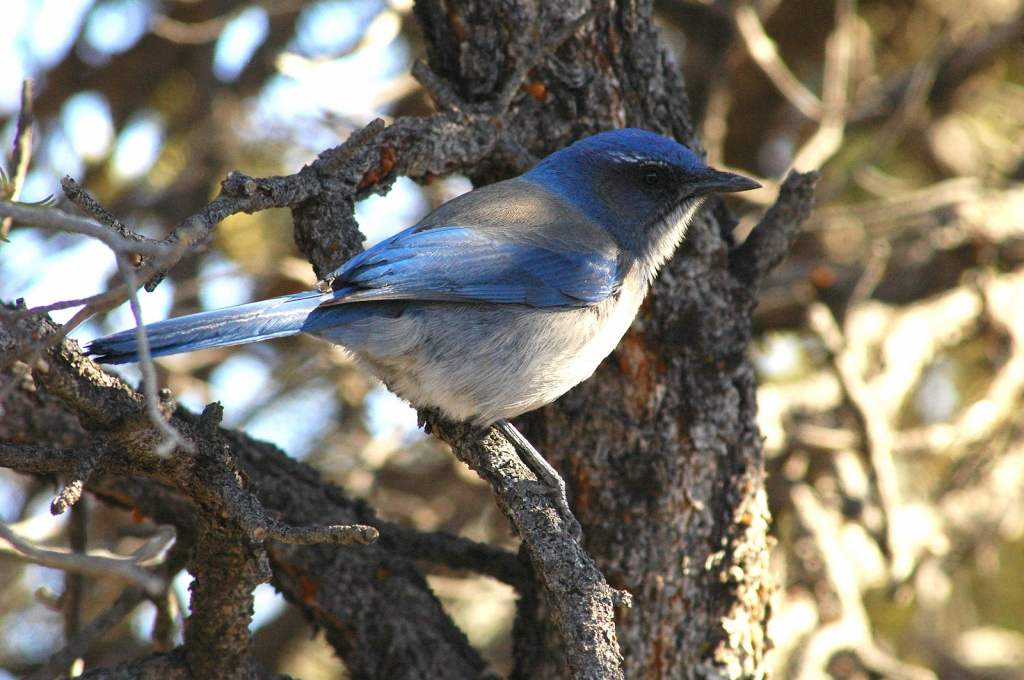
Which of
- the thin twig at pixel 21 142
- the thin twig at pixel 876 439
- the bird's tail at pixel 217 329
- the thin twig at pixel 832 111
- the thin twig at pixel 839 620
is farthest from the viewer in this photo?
the thin twig at pixel 832 111

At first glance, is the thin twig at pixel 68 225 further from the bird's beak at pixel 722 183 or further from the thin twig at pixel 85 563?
the bird's beak at pixel 722 183

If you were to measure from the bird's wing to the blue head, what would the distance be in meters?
0.10

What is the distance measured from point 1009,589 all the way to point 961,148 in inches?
110

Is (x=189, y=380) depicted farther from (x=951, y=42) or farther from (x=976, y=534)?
(x=951, y=42)

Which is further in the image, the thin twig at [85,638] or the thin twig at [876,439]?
the thin twig at [876,439]

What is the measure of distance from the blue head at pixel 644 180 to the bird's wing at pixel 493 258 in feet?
0.34

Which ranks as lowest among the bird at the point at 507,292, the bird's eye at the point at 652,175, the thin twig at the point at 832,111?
the bird at the point at 507,292

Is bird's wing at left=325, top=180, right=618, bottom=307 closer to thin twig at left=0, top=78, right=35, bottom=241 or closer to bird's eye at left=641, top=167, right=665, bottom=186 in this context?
bird's eye at left=641, top=167, right=665, bottom=186

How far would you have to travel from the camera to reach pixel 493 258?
333 cm

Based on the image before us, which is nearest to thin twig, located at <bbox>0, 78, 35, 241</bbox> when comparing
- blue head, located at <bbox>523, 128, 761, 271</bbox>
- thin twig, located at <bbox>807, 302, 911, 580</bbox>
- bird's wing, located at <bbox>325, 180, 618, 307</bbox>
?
bird's wing, located at <bbox>325, 180, 618, 307</bbox>

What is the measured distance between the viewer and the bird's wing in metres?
3.08

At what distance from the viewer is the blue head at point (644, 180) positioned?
11.4 ft

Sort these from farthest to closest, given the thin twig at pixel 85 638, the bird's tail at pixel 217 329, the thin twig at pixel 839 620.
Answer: the thin twig at pixel 839 620 → the thin twig at pixel 85 638 → the bird's tail at pixel 217 329

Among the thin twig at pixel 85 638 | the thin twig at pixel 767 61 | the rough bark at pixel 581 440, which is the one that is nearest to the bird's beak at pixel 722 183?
the rough bark at pixel 581 440
